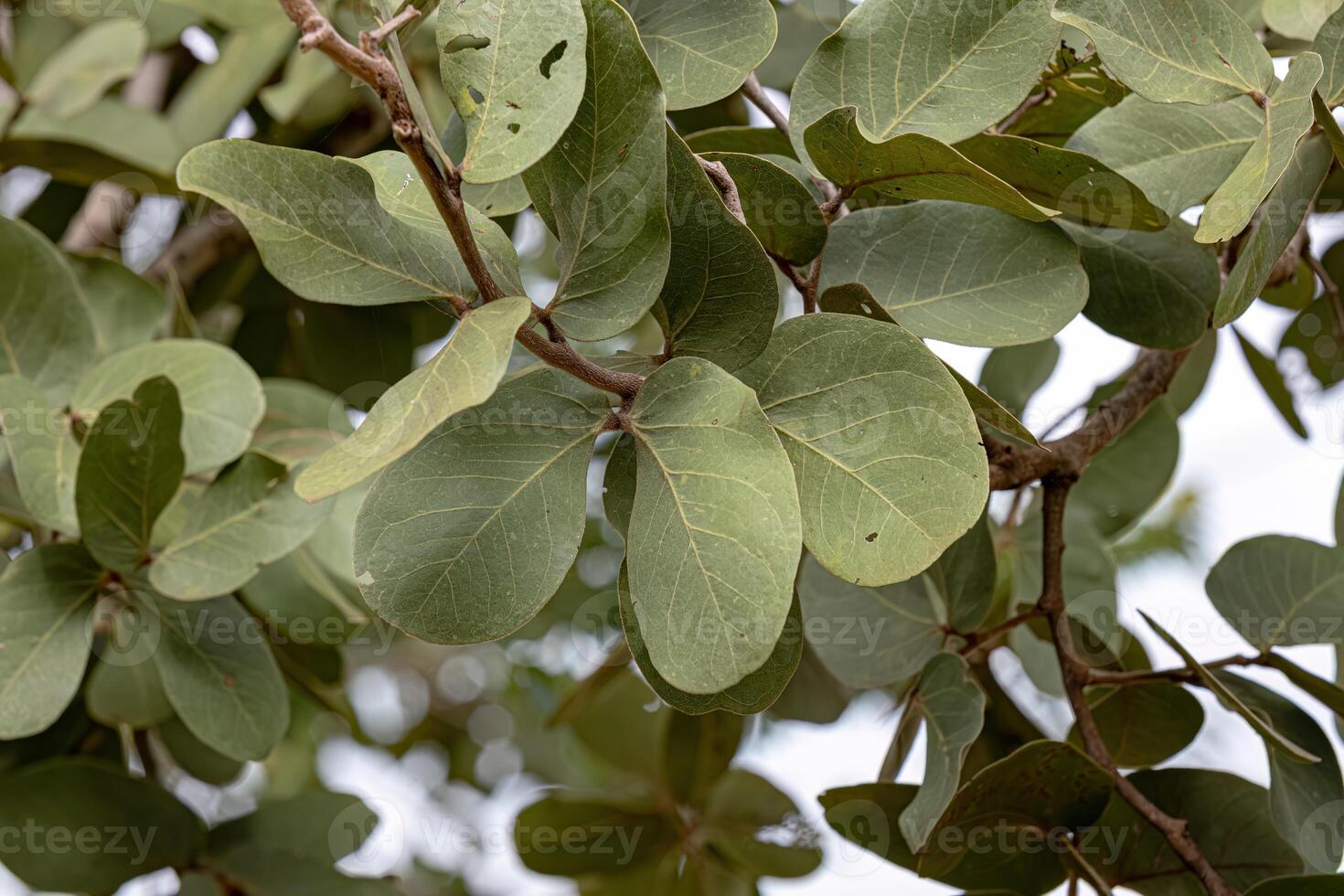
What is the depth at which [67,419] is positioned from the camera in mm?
613

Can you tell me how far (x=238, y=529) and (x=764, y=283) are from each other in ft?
1.13

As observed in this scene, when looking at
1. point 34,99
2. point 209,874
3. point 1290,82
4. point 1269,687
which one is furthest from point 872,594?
point 34,99

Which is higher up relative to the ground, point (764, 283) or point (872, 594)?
point (764, 283)

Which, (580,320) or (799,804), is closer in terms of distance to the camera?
(580,320)

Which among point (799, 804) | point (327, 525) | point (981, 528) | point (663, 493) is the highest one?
point (663, 493)

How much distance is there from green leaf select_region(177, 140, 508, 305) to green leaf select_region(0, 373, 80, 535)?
11.8 inches

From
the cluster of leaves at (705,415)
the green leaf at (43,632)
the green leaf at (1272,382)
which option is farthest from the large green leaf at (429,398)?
the green leaf at (1272,382)

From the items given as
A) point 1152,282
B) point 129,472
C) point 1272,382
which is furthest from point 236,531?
point 1272,382

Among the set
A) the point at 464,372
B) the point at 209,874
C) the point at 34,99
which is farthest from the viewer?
the point at 34,99

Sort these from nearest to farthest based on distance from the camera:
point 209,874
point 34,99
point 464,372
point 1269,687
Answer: point 464,372 → point 1269,687 → point 209,874 → point 34,99

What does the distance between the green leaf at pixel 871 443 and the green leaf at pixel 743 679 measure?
0.04 m

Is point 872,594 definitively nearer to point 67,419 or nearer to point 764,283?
point 764,283

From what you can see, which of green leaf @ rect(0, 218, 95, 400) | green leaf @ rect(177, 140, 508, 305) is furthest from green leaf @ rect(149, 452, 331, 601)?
green leaf @ rect(177, 140, 508, 305)

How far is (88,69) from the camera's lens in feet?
2.50
